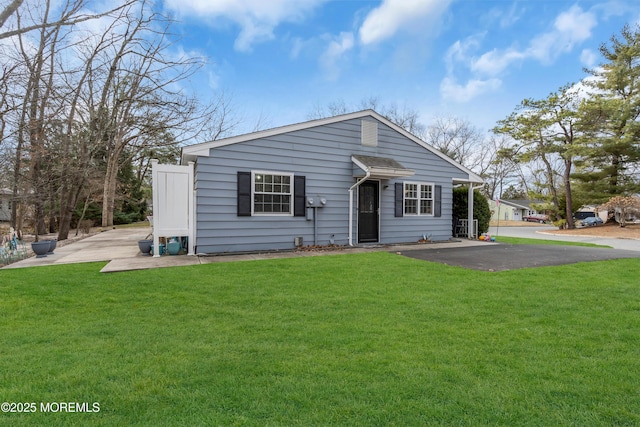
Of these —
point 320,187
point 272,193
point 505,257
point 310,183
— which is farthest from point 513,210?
point 272,193

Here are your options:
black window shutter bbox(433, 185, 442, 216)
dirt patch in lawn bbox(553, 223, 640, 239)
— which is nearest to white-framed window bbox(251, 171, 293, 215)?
black window shutter bbox(433, 185, 442, 216)

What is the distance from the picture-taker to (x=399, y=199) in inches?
389

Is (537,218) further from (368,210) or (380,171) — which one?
(380,171)

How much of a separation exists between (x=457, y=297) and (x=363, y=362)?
2.24 m

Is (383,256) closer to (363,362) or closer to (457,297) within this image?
(457,297)

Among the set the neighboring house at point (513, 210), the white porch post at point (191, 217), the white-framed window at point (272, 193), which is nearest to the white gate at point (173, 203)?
the white porch post at point (191, 217)

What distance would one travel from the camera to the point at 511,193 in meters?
52.1

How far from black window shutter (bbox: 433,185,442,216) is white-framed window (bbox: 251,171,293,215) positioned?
16.8ft

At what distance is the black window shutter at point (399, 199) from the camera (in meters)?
9.83

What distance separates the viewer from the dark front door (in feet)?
31.1

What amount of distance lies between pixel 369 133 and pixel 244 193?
13.9 ft

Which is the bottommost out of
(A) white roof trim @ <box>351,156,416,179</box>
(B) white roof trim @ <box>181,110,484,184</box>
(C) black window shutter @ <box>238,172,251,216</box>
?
(C) black window shutter @ <box>238,172,251,216</box>

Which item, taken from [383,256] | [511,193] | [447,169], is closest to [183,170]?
[383,256]

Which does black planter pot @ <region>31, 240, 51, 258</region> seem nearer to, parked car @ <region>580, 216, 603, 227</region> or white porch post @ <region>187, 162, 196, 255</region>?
white porch post @ <region>187, 162, 196, 255</region>
